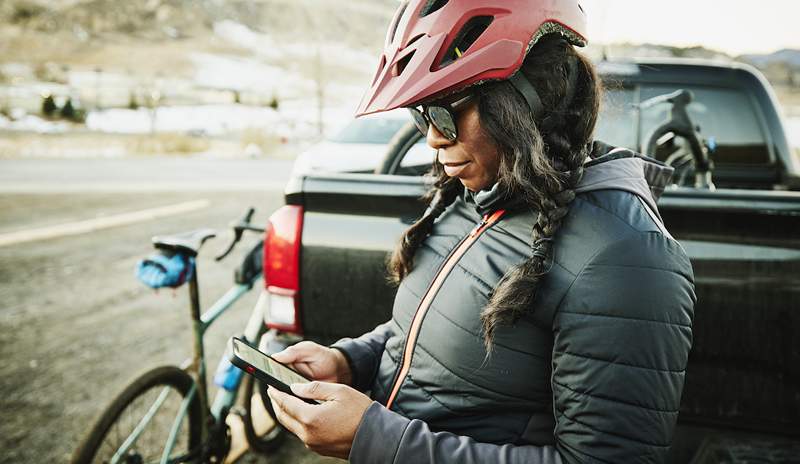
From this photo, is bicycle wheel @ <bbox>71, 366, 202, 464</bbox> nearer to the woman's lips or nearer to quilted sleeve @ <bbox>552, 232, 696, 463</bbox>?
the woman's lips

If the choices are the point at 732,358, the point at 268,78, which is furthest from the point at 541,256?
the point at 268,78

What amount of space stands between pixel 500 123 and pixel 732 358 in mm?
1133

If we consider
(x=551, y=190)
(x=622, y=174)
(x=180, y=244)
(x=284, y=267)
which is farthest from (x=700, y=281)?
(x=180, y=244)

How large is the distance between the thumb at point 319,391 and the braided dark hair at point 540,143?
1.12ft

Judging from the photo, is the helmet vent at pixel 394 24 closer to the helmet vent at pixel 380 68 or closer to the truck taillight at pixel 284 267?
the helmet vent at pixel 380 68

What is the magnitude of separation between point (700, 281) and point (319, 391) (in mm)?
1199

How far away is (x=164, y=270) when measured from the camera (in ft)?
7.32

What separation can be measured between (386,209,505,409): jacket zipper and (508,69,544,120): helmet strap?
24 cm

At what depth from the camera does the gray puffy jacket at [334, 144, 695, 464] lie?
94 cm

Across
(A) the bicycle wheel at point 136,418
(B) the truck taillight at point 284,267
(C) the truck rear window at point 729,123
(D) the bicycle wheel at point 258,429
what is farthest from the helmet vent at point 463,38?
(C) the truck rear window at point 729,123

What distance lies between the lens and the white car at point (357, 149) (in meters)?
3.03

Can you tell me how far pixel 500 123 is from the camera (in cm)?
109

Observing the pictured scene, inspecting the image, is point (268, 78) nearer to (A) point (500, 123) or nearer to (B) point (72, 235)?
(B) point (72, 235)

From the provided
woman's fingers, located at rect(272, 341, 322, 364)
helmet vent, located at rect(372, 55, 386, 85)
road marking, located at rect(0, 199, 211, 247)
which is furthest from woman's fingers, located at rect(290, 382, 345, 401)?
road marking, located at rect(0, 199, 211, 247)
